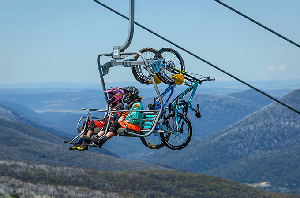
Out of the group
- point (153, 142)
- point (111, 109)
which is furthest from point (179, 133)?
point (111, 109)

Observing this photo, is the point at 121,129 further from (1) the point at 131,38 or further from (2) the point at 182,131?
(1) the point at 131,38

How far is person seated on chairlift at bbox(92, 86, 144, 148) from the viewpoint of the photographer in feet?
68.4

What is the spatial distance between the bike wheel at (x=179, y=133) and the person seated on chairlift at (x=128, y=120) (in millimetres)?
1412

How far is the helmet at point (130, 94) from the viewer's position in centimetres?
2239

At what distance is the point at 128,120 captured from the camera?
2134 centimetres

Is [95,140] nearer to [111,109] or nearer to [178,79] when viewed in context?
[111,109]

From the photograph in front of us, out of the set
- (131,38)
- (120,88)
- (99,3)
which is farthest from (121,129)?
(99,3)

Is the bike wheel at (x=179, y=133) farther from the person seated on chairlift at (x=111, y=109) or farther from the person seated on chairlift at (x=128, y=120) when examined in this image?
the person seated on chairlift at (x=111, y=109)

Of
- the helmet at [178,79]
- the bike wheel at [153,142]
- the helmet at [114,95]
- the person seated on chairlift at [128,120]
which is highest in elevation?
the helmet at [178,79]

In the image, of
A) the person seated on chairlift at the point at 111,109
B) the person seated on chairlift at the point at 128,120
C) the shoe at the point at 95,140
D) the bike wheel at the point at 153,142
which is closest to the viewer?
the shoe at the point at 95,140

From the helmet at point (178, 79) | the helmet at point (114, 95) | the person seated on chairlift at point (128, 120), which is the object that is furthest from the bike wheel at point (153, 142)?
the helmet at point (178, 79)

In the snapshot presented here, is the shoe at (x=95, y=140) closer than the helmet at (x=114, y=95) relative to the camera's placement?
Yes

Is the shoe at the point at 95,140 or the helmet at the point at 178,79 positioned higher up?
the helmet at the point at 178,79

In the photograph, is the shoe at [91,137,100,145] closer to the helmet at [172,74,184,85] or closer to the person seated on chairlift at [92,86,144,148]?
the person seated on chairlift at [92,86,144,148]
